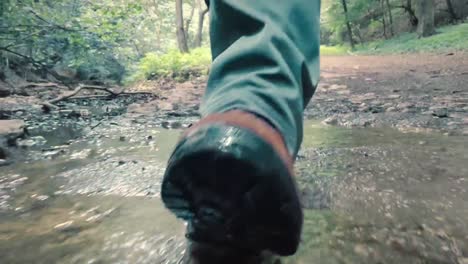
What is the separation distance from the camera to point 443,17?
15.5 metres

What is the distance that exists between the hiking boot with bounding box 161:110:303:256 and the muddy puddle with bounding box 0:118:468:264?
0.48ft

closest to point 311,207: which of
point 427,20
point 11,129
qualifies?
point 11,129

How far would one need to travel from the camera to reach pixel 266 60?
26.4 inches

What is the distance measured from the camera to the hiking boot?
0.47 metres

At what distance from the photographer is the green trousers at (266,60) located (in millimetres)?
592

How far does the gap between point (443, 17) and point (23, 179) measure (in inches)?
679

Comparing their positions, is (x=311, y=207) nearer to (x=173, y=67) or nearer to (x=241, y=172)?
(x=241, y=172)

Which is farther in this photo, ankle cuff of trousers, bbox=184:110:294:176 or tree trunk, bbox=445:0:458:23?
tree trunk, bbox=445:0:458:23

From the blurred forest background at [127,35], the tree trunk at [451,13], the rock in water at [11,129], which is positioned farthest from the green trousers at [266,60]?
the tree trunk at [451,13]

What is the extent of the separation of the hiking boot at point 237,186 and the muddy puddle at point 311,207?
15 cm

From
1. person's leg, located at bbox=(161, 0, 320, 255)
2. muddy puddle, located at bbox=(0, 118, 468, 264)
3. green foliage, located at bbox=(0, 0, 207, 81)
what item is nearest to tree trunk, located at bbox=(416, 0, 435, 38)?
→ green foliage, located at bbox=(0, 0, 207, 81)

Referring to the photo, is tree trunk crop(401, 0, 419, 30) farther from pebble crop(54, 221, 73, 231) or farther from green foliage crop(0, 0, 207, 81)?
pebble crop(54, 221, 73, 231)

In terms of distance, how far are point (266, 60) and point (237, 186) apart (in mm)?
271

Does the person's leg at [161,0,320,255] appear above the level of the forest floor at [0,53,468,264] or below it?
above
